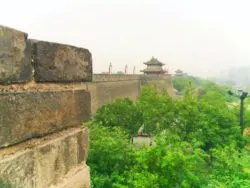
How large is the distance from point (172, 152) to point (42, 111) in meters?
9.03

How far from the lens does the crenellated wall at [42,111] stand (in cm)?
115

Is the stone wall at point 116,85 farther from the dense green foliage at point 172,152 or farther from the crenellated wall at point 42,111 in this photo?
the crenellated wall at point 42,111

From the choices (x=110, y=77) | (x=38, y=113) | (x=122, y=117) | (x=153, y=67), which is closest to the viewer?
(x=38, y=113)

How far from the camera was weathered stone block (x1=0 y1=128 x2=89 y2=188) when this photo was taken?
3.79 feet

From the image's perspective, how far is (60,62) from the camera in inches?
59.0

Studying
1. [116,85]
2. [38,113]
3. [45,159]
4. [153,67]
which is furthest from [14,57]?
[153,67]

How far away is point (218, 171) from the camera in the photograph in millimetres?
10609

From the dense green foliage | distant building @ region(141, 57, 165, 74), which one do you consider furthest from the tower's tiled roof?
the dense green foliage

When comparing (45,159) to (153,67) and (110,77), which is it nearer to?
(110,77)

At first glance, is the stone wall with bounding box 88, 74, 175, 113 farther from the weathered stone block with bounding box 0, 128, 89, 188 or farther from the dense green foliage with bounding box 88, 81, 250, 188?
the weathered stone block with bounding box 0, 128, 89, 188

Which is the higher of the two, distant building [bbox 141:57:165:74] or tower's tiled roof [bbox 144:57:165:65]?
tower's tiled roof [bbox 144:57:165:65]

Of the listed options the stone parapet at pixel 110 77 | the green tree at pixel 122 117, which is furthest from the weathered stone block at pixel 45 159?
the stone parapet at pixel 110 77

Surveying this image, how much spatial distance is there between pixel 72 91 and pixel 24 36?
1.36 feet

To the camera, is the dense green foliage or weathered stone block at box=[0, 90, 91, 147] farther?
the dense green foliage
